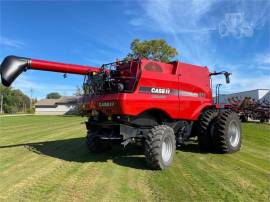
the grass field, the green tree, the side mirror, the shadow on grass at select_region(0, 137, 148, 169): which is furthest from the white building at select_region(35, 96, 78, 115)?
the grass field

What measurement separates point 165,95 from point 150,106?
0.69m

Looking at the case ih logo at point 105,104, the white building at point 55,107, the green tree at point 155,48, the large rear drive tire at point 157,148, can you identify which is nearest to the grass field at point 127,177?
the large rear drive tire at point 157,148

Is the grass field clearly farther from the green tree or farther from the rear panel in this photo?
the green tree

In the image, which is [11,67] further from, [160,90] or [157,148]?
[157,148]

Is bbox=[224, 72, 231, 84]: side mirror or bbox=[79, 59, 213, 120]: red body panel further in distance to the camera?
bbox=[224, 72, 231, 84]: side mirror

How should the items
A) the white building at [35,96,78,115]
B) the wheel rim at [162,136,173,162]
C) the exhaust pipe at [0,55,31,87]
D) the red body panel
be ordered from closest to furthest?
the red body panel, the exhaust pipe at [0,55,31,87], the wheel rim at [162,136,173,162], the white building at [35,96,78,115]

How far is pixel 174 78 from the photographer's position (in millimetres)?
9914

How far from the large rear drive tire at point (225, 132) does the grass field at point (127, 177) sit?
34 cm

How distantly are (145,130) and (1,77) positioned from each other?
3.89 metres

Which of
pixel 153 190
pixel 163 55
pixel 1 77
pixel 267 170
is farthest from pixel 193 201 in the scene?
pixel 163 55

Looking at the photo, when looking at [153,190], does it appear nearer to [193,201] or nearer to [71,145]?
[193,201]

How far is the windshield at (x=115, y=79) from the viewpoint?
8992 millimetres

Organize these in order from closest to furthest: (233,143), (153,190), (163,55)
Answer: (153,190)
(233,143)
(163,55)

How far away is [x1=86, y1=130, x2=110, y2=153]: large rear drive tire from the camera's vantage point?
10.4m
